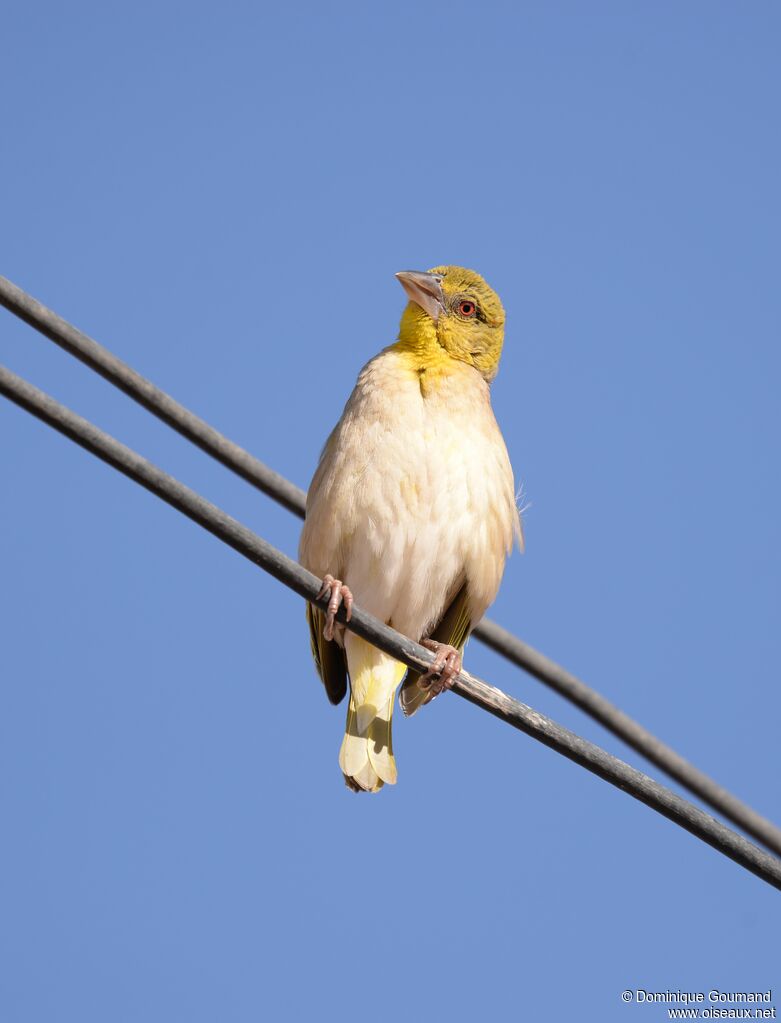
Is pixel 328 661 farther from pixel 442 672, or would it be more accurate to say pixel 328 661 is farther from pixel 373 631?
pixel 373 631

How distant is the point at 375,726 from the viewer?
5918 mm

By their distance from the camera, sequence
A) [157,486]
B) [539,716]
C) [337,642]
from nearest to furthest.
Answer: [157,486] < [539,716] < [337,642]

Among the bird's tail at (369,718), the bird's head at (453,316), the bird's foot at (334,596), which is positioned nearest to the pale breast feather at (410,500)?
the bird's tail at (369,718)

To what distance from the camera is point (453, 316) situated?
20.9 ft

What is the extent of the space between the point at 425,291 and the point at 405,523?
144 cm

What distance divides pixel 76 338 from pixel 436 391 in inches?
79.2

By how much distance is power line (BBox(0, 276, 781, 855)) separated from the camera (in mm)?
4371

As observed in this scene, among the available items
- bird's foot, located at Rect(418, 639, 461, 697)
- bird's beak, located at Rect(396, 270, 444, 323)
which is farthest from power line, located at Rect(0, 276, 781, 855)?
bird's beak, located at Rect(396, 270, 444, 323)

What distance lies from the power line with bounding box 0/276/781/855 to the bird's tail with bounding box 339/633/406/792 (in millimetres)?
846

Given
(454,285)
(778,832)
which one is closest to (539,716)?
(778,832)

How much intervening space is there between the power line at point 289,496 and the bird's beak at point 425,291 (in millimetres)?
1538

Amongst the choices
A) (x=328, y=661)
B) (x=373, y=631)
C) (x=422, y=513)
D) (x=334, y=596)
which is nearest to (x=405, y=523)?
(x=422, y=513)

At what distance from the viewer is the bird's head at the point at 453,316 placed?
20.7 feet

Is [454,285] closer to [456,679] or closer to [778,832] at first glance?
[456,679]
